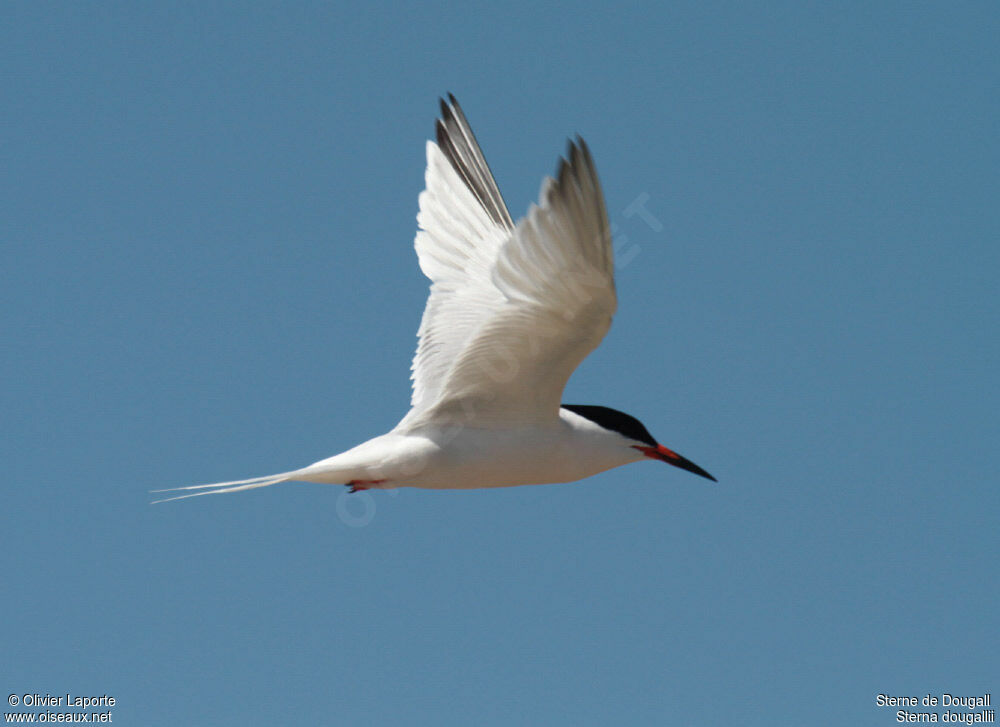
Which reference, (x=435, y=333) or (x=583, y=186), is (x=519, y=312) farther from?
(x=435, y=333)

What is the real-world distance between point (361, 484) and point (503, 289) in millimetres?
1589

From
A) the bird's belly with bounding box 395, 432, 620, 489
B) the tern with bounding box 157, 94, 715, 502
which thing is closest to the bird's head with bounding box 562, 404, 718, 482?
the tern with bounding box 157, 94, 715, 502

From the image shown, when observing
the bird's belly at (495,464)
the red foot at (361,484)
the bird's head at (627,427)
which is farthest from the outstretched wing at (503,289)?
the bird's head at (627,427)

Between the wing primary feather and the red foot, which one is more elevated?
the wing primary feather

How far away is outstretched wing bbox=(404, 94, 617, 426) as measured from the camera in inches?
188

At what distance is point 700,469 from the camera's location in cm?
720

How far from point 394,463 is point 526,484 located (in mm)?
873

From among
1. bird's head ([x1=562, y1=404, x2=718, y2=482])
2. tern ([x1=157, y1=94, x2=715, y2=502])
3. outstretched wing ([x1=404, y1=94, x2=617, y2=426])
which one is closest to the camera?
outstretched wing ([x1=404, y1=94, x2=617, y2=426])

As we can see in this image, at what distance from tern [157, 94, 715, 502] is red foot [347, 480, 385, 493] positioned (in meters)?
0.01

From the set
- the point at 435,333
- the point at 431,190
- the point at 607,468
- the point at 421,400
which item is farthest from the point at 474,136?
the point at 607,468

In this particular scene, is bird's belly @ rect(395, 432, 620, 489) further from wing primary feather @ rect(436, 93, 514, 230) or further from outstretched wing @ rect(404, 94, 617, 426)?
wing primary feather @ rect(436, 93, 514, 230)

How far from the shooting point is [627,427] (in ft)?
22.1

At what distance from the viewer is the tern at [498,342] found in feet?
16.0

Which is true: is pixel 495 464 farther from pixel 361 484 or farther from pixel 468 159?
pixel 468 159
